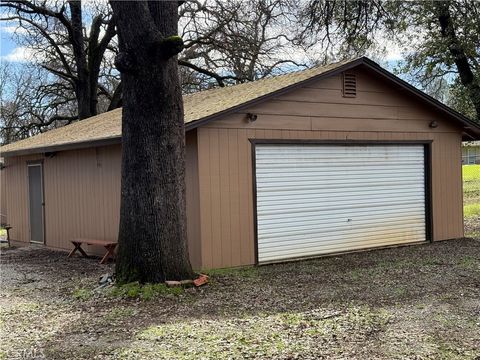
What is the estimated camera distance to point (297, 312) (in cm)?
673

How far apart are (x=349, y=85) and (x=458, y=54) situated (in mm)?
7023

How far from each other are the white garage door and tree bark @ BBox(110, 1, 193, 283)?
2779 millimetres

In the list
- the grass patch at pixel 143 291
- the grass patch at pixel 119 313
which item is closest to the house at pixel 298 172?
the grass patch at pixel 143 291

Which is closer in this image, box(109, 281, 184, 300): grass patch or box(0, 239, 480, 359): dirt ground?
box(0, 239, 480, 359): dirt ground

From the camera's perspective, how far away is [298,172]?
36.0ft

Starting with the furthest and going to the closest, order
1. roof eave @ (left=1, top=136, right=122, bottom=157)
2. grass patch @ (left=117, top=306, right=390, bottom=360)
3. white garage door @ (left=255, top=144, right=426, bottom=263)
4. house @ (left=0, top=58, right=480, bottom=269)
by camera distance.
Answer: white garage door @ (left=255, top=144, right=426, bottom=263) → roof eave @ (left=1, top=136, right=122, bottom=157) → house @ (left=0, top=58, right=480, bottom=269) → grass patch @ (left=117, top=306, right=390, bottom=360)

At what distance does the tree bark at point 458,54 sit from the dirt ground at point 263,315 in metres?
8.67

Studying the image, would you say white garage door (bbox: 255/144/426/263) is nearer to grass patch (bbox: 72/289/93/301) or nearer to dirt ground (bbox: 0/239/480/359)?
dirt ground (bbox: 0/239/480/359)

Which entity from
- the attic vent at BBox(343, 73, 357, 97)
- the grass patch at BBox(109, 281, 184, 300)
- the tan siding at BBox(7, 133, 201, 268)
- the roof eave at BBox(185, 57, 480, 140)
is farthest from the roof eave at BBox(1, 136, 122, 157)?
the attic vent at BBox(343, 73, 357, 97)

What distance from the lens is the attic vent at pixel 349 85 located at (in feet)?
37.7

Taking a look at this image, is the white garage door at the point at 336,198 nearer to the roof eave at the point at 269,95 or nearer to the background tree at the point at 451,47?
the roof eave at the point at 269,95

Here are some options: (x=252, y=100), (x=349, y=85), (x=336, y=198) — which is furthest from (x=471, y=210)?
(x=252, y=100)

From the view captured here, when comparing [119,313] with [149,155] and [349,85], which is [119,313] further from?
[349,85]

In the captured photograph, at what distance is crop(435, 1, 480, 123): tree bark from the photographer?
1648 cm
